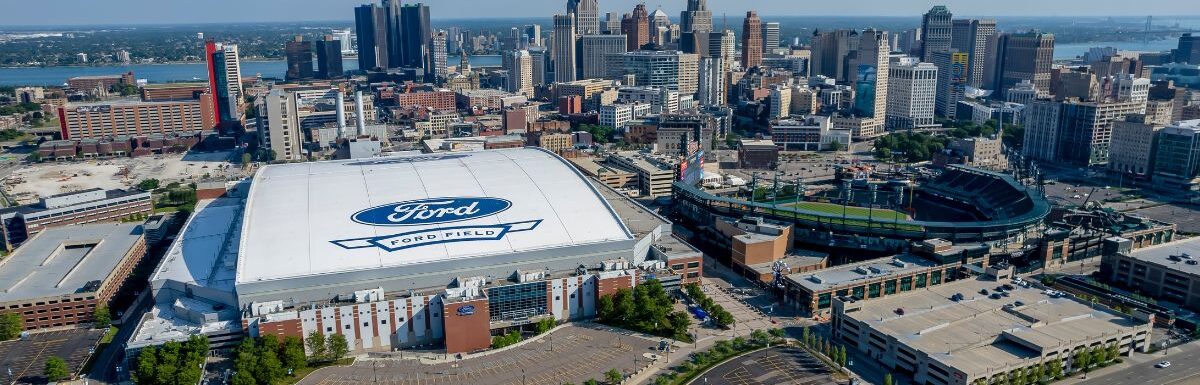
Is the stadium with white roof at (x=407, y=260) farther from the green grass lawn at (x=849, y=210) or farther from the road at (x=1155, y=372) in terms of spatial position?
the road at (x=1155, y=372)

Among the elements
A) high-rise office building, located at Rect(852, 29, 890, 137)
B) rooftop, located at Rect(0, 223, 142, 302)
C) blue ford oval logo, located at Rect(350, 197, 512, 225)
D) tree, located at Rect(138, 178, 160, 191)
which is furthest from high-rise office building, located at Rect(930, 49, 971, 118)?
rooftop, located at Rect(0, 223, 142, 302)

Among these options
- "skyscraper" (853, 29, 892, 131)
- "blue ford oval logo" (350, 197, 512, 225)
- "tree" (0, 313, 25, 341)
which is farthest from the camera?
"skyscraper" (853, 29, 892, 131)

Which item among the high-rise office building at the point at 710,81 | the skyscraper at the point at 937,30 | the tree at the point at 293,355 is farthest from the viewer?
the skyscraper at the point at 937,30

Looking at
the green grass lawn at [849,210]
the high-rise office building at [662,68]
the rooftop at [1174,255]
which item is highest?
the high-rise office building at [662,68]

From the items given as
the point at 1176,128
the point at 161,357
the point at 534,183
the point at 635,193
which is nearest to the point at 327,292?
the point at 161,357

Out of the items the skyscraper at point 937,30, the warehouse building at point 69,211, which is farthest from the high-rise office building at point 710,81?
the warehouse building at point 69,211

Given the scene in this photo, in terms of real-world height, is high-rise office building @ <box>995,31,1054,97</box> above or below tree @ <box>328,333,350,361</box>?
above

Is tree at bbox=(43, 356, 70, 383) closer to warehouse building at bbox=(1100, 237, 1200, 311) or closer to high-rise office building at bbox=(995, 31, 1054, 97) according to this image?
warehouse building at bbox=(1100, 237, 1200, 311)
